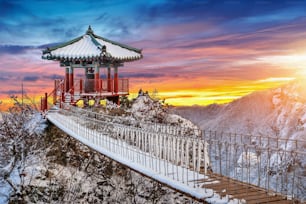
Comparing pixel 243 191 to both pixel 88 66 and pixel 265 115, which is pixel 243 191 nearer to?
pixel 88 66

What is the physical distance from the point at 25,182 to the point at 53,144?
2.69 meters

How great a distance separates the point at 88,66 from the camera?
21.9 meters

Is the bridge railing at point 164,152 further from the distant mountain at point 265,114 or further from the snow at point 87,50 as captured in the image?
the distant mountain at point 265,114

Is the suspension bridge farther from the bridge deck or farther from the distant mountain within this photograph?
the distant mountain

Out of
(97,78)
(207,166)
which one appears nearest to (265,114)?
(97,78)

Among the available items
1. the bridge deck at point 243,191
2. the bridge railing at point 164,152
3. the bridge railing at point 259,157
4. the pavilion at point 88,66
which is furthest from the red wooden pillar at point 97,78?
the bridge deck at point 243,191

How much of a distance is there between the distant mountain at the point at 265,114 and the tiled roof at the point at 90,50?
6983mm

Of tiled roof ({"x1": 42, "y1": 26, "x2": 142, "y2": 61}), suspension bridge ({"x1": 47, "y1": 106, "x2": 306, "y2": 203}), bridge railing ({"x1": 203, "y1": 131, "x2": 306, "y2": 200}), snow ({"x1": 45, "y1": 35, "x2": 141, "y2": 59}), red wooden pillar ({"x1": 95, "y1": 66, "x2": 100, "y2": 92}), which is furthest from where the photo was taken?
red wooden pillar ({"x1": 95, "y1": 66, "x2": 100, "y2": 92})

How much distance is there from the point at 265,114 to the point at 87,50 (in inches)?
760

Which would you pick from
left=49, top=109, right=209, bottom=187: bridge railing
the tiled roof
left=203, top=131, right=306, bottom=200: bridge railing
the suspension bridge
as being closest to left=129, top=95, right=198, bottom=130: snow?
the tiled roof

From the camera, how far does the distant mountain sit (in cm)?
2939

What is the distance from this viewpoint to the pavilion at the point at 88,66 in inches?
832

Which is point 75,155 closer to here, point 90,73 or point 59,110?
point 59,110

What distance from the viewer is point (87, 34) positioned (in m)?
23.8
